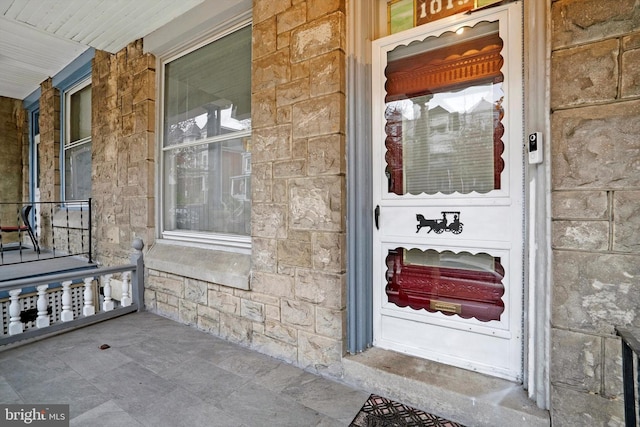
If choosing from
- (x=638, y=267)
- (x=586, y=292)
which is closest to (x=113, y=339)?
(x=586, y=292)

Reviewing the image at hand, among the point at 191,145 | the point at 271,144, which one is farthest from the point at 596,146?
the point at 191,145

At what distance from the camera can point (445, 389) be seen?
1.51 meters

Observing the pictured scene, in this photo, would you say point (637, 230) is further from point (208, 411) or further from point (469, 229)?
point (208, 411)

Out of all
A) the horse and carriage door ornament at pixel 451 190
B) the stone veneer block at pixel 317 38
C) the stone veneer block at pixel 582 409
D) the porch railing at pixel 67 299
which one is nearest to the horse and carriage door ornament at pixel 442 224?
the horse and carriage door ornament at pixel 451 190

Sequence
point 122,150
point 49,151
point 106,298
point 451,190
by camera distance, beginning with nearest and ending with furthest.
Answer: point 451,190 → point 106,298 → point 122,150 → point 49,151

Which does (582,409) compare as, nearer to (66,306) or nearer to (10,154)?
(66,306)

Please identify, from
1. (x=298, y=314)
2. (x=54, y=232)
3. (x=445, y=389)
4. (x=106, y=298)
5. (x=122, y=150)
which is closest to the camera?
(x=445, y=389)

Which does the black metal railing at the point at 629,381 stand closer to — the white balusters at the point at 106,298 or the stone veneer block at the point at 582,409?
the stone veneer block at the point at 582,409

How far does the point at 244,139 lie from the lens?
2500mm

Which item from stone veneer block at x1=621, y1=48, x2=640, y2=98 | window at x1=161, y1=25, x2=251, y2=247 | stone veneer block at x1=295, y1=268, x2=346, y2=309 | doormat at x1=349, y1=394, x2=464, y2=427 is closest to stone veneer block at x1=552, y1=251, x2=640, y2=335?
stone veneer block at x1=621, y1=48, x2=640, y2=98

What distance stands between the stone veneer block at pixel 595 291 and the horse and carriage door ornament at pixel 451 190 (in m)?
0.30

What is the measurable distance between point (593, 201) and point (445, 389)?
1.06 metres

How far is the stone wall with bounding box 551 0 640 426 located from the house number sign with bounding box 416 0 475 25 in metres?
0.57

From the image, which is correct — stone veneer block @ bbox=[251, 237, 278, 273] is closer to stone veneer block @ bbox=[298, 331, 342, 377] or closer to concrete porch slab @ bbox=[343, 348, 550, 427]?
stone veneer block @ bbox=[298, 331, 342, 377]
